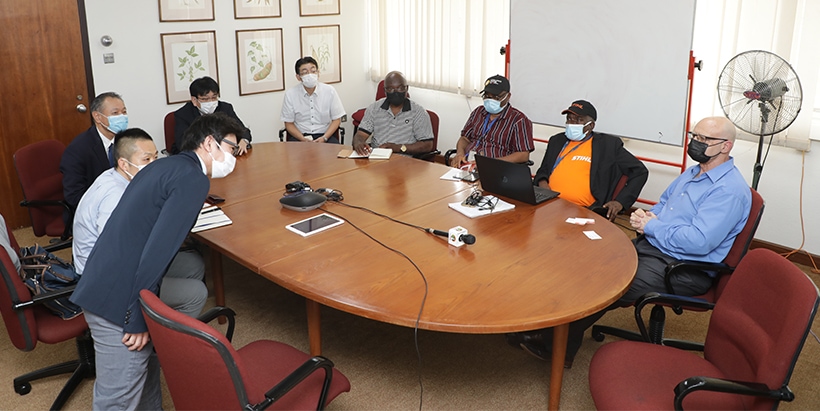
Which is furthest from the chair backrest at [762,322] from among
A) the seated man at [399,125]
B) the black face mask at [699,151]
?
the seated man at [399,125]

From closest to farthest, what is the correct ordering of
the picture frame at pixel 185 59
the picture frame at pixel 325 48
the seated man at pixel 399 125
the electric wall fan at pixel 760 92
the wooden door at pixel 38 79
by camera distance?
the electric wall fan at pixel 760 92 → the wooden door at pixel 38 79 → the seated man at pixel 399 125 → the picture frame at pixel 185 59 → the picture frame at pixel 325 48

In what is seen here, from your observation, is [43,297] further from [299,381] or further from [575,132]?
[575,132]

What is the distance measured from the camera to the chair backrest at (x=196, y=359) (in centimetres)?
186

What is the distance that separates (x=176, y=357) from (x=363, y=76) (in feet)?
18.6

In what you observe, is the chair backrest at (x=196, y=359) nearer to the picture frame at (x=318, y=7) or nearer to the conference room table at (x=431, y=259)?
the conference room table at (x=431, y=259)

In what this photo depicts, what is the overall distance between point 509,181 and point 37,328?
2317 mm

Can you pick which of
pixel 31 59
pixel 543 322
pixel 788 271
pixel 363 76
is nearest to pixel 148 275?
pixel 543 322

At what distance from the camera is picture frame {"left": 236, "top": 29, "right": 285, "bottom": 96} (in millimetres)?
6207

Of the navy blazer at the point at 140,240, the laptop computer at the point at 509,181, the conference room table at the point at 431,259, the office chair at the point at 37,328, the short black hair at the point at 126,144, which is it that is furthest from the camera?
the laptop computer at the point at 509,181

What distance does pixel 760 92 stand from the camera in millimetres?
3789

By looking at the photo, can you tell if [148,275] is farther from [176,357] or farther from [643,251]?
[643,251]

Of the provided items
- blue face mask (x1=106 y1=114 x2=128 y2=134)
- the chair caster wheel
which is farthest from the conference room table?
the chair caster wheel

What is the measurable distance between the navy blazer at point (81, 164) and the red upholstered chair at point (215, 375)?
7.44 feet

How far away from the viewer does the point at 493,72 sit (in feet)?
19.8
